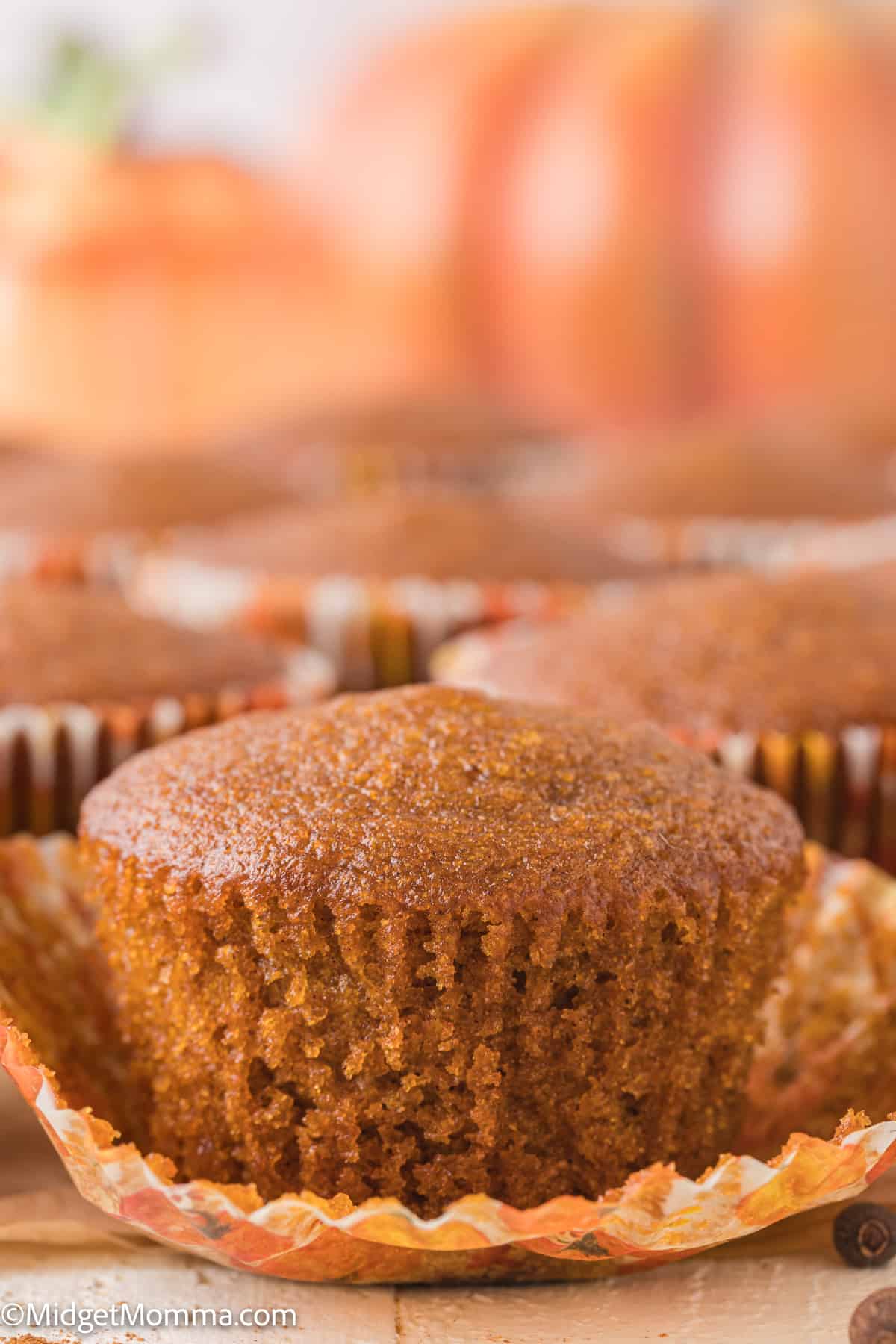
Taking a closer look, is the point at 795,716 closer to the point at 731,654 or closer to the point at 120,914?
the point at 731,654

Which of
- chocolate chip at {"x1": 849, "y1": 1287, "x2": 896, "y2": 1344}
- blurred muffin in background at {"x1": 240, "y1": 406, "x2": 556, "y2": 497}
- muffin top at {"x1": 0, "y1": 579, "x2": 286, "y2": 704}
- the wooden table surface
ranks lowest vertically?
blurred muffin in background at {"x1": 240, "y1": 406, "x2": 556, "y2": 497}

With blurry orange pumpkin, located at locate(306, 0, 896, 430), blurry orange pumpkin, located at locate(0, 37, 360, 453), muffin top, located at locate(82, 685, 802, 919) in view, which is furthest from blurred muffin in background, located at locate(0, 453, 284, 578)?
blurry orange pumpkin, located at locate(306, 0, 896, 430)

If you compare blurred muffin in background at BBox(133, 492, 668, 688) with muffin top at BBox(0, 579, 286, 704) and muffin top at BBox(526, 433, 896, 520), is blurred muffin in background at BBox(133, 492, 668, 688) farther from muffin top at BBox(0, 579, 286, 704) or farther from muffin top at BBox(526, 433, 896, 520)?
muffin top at BBox(526, 433, 896, 520)

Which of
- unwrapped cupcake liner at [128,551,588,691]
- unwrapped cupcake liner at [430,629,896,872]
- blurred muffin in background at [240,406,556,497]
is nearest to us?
unwrapped cupcake liner at [430,629,896,872]

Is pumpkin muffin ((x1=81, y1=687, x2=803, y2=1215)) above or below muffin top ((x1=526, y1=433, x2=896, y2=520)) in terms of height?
above

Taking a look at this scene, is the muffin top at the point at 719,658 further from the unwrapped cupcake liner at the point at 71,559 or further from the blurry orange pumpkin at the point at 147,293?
the blurry orange pumpkin at the point at 147,293

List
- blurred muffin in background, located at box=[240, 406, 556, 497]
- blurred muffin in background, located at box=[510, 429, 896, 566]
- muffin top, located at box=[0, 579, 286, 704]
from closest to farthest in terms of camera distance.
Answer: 1. muffin top, located at box=[0, 579, 286, 704]
2. blurred muffin in background, located at box=[510, 429, 896, 566]
3. blurred muffin in background, located at box=[240, 406, 556, 497]

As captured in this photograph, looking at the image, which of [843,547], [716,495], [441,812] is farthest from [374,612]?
[441,812]
